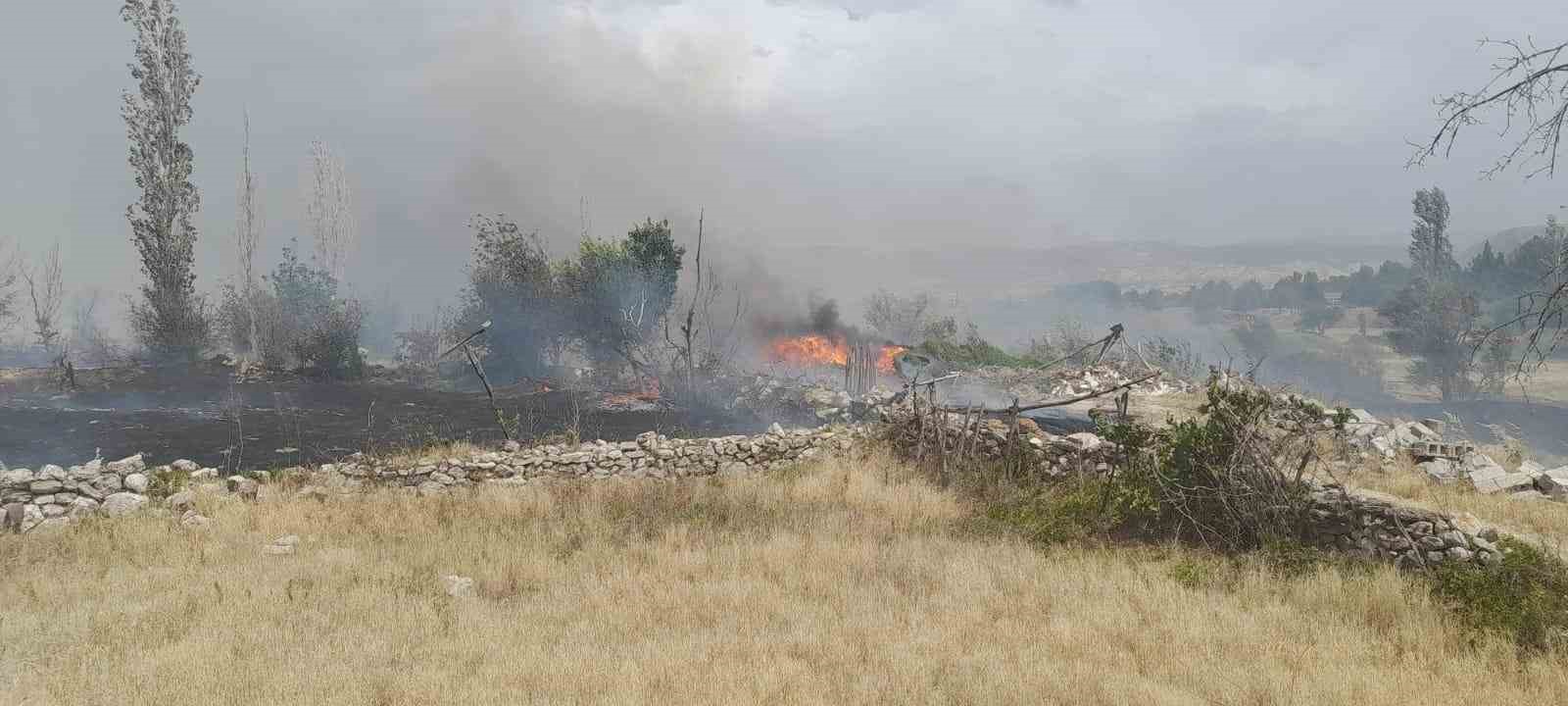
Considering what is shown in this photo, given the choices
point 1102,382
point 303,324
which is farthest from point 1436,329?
point 303,324

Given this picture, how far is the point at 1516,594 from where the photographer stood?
21.0 feet

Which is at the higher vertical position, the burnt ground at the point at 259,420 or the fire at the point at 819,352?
the fire at the point at 819,352

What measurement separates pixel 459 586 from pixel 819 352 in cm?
3004

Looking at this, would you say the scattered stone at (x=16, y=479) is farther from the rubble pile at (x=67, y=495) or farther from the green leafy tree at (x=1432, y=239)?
the green leafy tree at (x=1432, y=239)

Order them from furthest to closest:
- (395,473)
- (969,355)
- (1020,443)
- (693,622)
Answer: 1. (969,355)
2. (395,473)
3. (1020,443)
4. (693,622)

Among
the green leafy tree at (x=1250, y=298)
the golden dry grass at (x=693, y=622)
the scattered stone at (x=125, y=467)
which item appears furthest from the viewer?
the green leafy tree at (x=1250, y=298)

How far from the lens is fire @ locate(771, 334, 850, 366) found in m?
36.4

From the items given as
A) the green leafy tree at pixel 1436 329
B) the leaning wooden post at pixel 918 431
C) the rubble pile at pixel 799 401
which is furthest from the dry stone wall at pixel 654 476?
the green leafy tree at pixel 1436 329

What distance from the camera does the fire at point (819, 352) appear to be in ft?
119

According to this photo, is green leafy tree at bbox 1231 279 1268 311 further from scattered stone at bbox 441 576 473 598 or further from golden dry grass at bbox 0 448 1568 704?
scattered stone at bbox 441 576 473 598

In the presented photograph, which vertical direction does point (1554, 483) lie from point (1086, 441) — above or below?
below

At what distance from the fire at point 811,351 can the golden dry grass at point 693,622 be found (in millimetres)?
26156

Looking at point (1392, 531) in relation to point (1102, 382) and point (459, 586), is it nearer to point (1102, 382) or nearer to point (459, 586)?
point (459, 586)

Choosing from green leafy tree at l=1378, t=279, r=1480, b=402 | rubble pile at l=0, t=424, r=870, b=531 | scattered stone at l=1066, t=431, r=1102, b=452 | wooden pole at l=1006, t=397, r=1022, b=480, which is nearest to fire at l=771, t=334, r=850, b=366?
rubble pile at l=0, t=424, r=870, b=531
